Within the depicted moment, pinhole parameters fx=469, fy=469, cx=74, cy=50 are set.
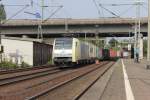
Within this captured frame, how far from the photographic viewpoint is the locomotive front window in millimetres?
45000

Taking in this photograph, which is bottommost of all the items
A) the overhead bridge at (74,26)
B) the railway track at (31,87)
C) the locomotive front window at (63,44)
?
the railway track at (31,87)

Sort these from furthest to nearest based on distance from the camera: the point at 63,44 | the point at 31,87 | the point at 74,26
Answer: the point at 74,26
the point at 63,44
the point at 31,87

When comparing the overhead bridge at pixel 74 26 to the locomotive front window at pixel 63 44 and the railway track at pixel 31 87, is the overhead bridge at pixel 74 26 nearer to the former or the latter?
the locomotive front window at pixel 63 44

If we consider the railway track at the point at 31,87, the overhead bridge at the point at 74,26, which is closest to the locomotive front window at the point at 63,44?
the railway track at the point at 31,87

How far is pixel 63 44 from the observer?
4531 centimetres

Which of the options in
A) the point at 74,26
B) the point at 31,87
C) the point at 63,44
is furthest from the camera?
the point at 74,26

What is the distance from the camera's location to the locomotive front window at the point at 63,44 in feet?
148

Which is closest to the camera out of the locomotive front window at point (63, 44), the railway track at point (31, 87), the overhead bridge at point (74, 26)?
the railway track at point (31, 87)

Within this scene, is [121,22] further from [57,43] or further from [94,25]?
[57,43]

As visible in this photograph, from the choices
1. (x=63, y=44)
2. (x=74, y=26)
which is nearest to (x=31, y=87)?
(x=63, y=44)

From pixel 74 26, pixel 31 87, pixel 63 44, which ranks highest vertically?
pixel 74 26

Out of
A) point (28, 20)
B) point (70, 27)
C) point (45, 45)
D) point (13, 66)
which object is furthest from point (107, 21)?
Answer: point (13, 66)

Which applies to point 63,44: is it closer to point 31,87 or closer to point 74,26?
point 31,87

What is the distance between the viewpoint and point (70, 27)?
91438 millimetres
